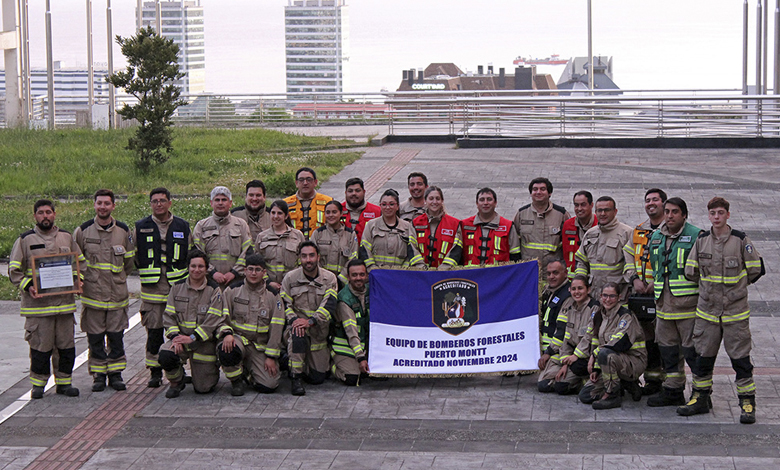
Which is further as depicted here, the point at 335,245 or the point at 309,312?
the point at 335,245

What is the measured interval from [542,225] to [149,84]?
582 inches

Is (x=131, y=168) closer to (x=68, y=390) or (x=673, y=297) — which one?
(x=68, y=390)

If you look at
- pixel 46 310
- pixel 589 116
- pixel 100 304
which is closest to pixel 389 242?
pixel 100 304

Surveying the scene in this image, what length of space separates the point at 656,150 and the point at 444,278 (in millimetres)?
17960

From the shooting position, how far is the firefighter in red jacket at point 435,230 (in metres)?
11.4

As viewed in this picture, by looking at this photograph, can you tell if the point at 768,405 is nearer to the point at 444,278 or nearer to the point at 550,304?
the point at 550,304

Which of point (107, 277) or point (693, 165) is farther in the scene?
point (693, 165)

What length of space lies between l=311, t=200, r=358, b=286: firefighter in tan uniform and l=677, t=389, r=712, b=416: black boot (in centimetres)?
384

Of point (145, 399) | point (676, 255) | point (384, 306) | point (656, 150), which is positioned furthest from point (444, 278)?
point (656, 150)

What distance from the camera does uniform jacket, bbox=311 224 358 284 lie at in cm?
1126

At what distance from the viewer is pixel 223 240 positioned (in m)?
11.1

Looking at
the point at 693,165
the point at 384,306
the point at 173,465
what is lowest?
the point at 173,465

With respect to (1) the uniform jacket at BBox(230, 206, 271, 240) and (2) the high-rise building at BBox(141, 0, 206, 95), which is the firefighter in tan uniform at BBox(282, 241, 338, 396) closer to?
(1) the uniform jacket at BBox(230, 206, 271, 240)

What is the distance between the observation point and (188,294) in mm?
10352
